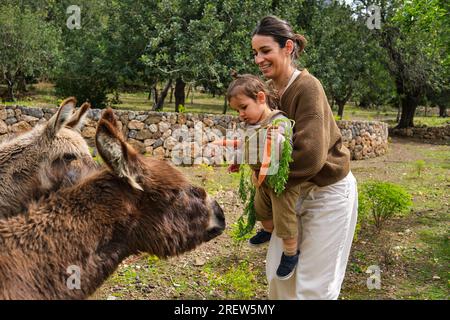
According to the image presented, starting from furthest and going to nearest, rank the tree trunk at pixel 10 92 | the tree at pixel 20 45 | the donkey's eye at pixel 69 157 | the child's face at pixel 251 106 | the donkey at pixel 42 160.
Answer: the tree at pixel 20 45, the tree trunk at pixel 10 92, the donkey's eye at pixel 69 157, the donkey at pixel 42 160, the child's face at pixel 251 106

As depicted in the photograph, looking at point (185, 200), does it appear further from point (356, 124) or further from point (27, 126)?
point (356, 124)

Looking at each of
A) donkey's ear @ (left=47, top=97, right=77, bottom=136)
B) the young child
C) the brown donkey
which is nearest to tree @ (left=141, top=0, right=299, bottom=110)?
donkey's ear @ (left=47, top=97, right=77, bottom=136)

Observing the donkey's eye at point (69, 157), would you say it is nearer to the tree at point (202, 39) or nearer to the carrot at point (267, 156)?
the carrot at point (267, 156)

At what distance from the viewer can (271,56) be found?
256cm

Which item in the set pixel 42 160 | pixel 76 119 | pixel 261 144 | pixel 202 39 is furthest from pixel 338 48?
pixel 261 144

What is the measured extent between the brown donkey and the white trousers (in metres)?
0.69

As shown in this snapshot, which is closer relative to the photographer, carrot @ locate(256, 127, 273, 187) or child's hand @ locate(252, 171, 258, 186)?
carrot @ locate(256, 127, 273, 187)

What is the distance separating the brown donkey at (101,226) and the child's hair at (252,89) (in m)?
0.60

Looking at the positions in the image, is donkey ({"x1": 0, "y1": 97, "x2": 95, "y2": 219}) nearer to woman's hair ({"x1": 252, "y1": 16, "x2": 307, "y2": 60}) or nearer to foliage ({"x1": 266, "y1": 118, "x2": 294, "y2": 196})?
foliage ({"x1": 266, "y1": 118, "x2": 294, "y2": 196})

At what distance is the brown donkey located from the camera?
1.95m

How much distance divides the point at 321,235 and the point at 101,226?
127 centimetres

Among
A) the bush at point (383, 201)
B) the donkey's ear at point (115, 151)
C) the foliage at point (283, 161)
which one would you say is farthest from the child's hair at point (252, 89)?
the bush at point (383, 201)

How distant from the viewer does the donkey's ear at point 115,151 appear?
6.48ft

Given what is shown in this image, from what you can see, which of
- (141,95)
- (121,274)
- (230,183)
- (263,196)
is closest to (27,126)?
(230,183)
